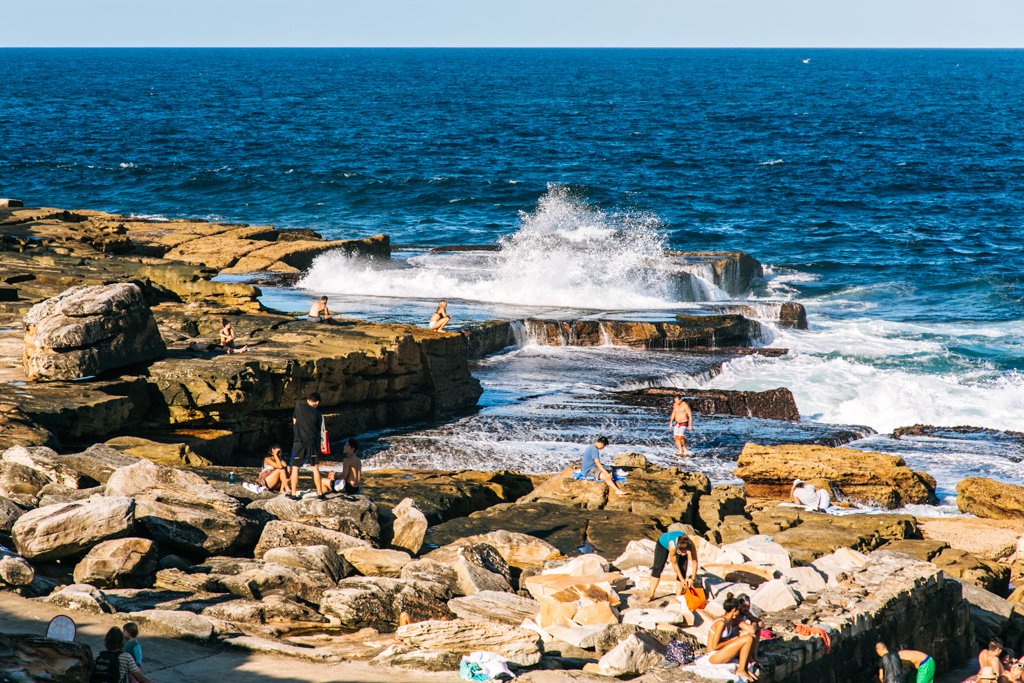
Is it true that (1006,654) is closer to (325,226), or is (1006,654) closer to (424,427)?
(424,427)

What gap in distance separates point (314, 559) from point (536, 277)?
27.6m

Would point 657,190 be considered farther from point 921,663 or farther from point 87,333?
point 921,663

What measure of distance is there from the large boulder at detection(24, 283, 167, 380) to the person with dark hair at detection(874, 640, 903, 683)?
1423 centimetres

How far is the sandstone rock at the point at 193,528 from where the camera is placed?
47.2 feet

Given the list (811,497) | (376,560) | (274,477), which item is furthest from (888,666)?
(274,477)

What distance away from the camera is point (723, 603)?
12492 millimetres

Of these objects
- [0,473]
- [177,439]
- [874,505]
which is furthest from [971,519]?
[0,473]

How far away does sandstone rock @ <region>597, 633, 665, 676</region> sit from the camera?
11.2m

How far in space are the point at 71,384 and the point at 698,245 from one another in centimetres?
3817

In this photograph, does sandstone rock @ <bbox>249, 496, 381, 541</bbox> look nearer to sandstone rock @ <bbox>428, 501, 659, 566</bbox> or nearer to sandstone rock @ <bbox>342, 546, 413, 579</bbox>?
sandstone rock @ <bbox>342, 546, 413, 579</bbox>

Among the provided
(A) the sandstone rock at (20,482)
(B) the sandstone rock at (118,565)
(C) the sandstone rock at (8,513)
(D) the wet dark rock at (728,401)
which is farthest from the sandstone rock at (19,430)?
(D) the wet dark rock at (728,401)

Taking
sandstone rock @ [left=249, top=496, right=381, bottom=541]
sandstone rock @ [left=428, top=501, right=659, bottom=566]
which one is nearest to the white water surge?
sandstone rock @ [left=428, top=501, right=659, bottom=566]

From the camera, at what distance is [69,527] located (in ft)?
45.1

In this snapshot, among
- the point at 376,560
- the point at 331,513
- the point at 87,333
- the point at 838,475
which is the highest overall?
the point at 87,333
